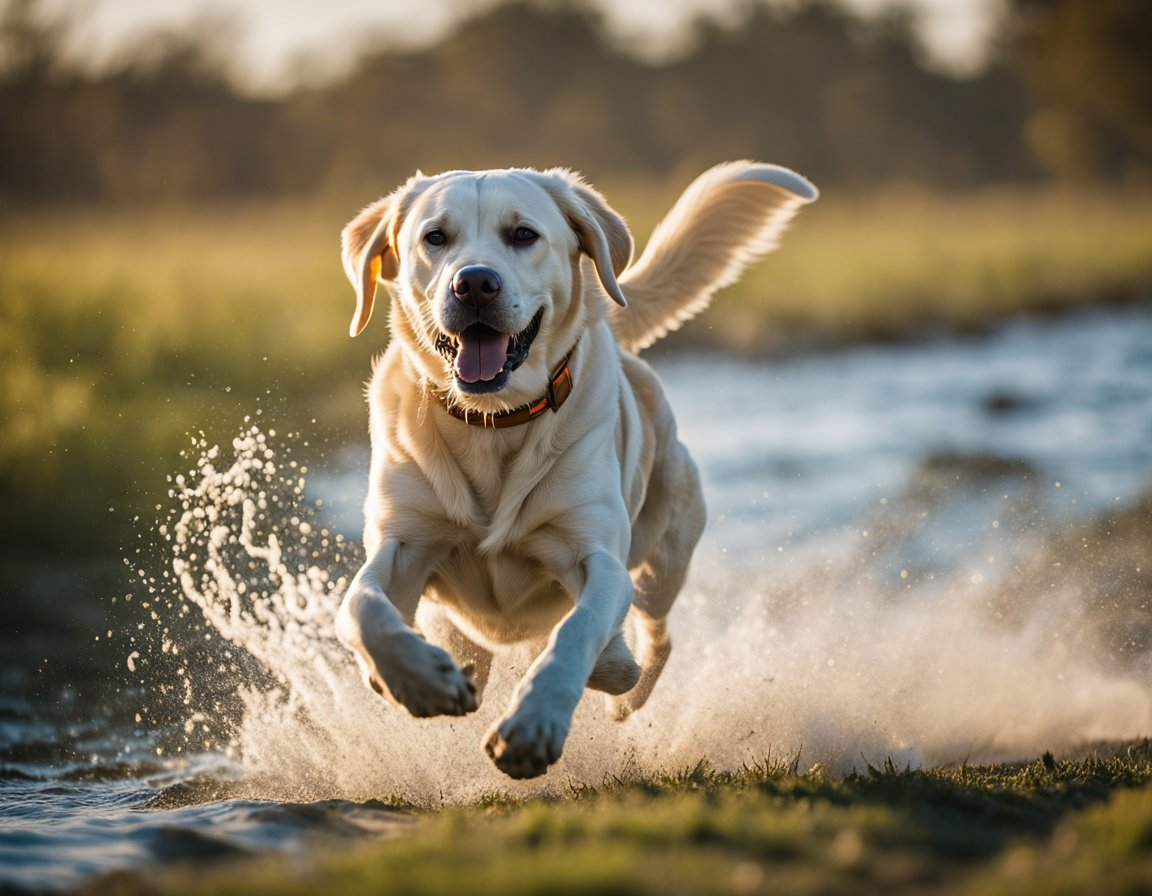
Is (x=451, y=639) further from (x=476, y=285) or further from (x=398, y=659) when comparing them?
(x=476, y=285)

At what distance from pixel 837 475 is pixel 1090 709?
16.5 ft

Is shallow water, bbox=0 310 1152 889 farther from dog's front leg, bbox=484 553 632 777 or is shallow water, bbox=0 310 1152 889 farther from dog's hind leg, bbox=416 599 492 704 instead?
dog's front leg, bbox=484 553 632 777

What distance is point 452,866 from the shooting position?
9.05 feet

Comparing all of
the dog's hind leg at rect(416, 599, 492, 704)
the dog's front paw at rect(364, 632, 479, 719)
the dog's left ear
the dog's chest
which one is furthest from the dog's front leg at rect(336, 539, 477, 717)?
the dog's left ear

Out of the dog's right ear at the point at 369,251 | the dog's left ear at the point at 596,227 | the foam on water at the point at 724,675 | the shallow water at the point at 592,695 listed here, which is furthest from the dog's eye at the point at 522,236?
the shallow water at the point at 592,695

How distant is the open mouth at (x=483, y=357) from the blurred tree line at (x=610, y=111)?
20920 mm

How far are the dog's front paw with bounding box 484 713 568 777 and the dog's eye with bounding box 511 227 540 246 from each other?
5.08ft

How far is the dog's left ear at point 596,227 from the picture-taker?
454 cm

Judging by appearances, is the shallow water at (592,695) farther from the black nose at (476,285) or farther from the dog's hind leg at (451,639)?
the black nose at (476,285)

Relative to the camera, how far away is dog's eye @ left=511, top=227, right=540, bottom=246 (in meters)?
4.34

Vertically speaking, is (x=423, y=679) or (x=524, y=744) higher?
(x=423, y=679)

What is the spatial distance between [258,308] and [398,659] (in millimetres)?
10535

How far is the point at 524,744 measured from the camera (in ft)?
11.4

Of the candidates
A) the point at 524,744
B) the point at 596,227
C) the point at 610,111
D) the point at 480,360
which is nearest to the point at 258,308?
the point at 596,227
